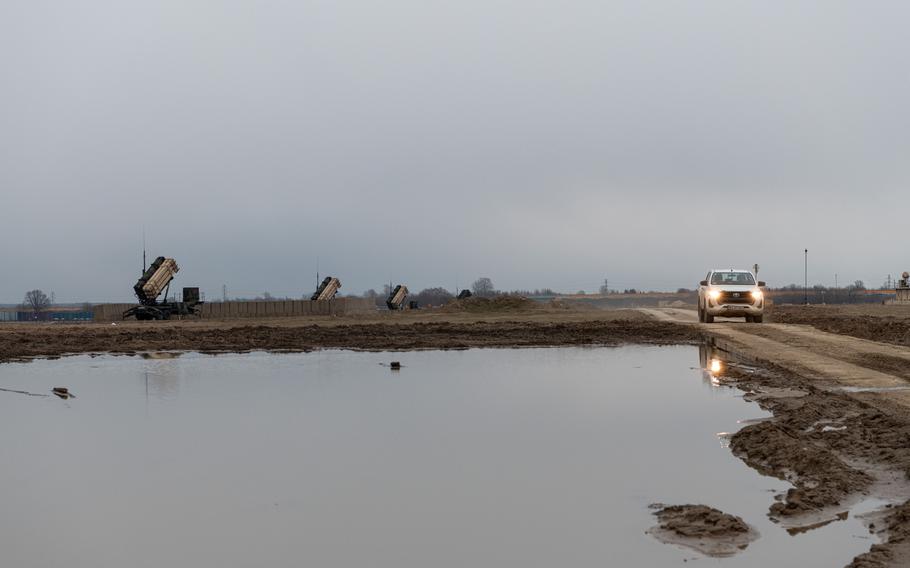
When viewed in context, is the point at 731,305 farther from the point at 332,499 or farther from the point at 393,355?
the point at 332,499

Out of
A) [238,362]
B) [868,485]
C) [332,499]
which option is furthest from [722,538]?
[238,362]

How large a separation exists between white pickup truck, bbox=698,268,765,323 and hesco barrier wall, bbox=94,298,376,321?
3199 cm

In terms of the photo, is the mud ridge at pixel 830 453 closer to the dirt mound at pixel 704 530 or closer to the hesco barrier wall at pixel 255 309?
the dirt mound at pixel 704 530

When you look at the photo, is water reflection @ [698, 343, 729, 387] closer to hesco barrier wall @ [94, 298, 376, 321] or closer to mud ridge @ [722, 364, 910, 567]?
mud ridge @ [722, 364, 910, 567]

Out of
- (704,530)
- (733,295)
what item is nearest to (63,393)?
(704,530)

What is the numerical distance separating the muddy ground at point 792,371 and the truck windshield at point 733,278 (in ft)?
5.87

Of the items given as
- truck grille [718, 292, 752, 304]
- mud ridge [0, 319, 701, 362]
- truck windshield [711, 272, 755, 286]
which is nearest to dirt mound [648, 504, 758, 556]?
mud ridge [0, 319, 701, 362]

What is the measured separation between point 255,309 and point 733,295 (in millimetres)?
36222

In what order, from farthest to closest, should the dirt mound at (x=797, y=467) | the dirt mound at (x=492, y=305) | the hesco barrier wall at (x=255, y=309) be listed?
the dirt mound at (x=492, y=305) < the hesco barrier wall at (x=255, y=309) < the dirt mound at (x=797, y=467)

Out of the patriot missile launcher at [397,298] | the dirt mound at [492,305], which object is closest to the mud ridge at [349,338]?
the dirt mound at [492,305]

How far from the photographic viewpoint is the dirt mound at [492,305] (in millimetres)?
65500

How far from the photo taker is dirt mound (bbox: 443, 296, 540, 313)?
65.5 m

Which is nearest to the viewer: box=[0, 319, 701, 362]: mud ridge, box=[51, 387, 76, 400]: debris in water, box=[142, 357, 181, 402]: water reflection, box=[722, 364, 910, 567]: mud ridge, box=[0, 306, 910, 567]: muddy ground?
box=[722, 364, 910, 567]: mud ridge

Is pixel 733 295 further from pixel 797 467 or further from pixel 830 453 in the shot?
pixel 797 467
